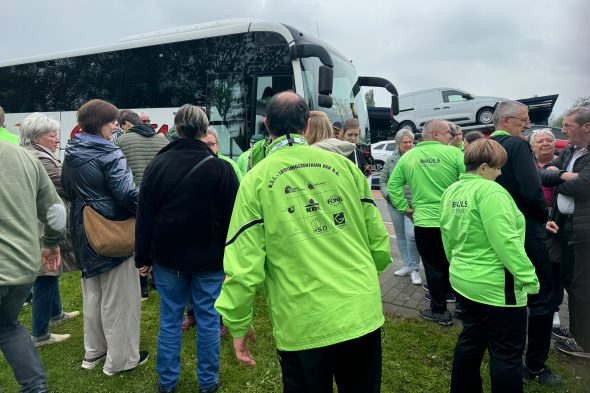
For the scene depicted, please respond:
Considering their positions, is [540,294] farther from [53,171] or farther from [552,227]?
[53,171]

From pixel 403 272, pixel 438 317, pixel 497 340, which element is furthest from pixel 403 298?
pixel 497 340

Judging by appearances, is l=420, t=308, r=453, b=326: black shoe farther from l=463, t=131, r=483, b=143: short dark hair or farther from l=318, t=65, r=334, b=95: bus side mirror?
l=318, t=65, r=334, b=95: bus side mirror

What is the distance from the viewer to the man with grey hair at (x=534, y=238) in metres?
2.99

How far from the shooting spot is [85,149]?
3016mm

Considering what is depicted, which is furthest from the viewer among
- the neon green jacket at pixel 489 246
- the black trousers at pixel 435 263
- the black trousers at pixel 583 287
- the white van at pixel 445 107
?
the white van at pixel 445 107

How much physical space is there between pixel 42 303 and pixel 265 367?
7.18ft

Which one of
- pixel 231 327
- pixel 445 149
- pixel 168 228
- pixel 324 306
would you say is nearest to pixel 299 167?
pixel 324 306

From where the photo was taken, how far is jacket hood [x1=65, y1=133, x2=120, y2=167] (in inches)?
118

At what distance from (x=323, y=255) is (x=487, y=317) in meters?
1.28

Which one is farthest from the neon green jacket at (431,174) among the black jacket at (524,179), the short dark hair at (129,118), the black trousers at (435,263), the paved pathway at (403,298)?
the short dark hair at (129,118)

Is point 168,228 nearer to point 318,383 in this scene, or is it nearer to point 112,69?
point 318,383

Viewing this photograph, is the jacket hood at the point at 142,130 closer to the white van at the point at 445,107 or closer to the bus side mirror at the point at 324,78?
the bus side mirror at the point at 324,78

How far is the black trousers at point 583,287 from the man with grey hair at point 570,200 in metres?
0.02

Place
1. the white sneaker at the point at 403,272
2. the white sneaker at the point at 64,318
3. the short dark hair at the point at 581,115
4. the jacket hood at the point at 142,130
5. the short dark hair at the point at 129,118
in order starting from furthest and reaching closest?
the white sneaker at the point at 403,272, the short dark hair at the point at 129,118, the white sneaker at the point at 64,318, the jacket hood at the point at 142,130, the short dark hair at the point at 581,115
